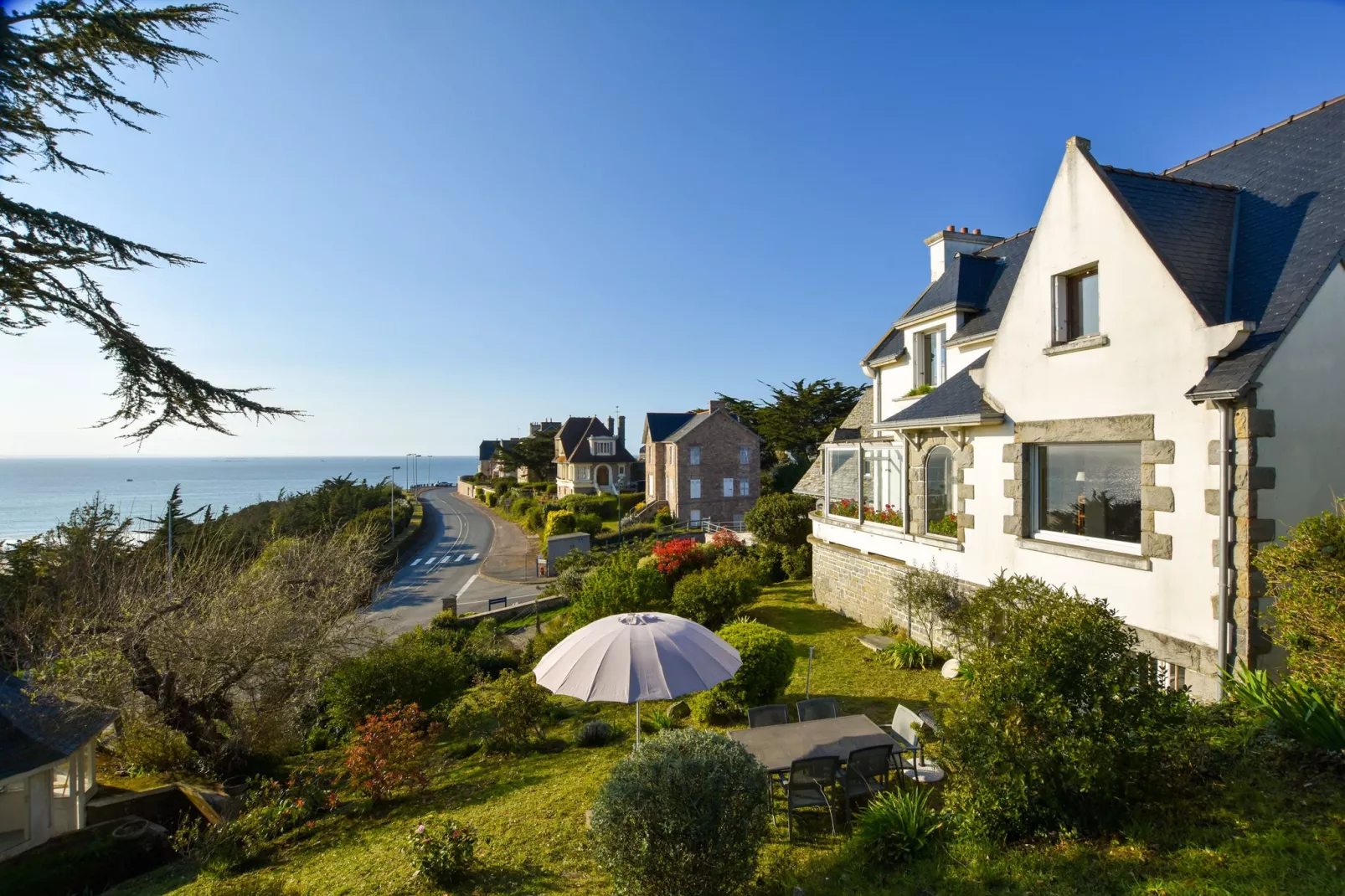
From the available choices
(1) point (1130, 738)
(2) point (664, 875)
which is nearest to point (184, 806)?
(2) point (664, 875)

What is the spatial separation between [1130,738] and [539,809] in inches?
262

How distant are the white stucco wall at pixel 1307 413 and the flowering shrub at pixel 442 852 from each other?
33.4 ft

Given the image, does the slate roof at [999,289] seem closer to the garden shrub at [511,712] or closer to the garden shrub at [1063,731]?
the garden shrub at [1063,731]

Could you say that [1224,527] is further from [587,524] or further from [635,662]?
[587,524]

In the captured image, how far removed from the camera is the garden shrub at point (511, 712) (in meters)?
11.3

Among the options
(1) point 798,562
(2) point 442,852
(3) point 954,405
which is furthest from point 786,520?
(2) point 442,852

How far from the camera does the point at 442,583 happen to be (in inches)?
1596

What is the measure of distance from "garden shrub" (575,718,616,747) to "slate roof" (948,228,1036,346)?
11.7 meters

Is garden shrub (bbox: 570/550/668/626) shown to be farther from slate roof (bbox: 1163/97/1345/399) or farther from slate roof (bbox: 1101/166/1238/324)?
slate roof (bbox: 1101/166/1238/324)

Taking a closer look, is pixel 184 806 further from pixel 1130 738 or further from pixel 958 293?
pixel 958 293

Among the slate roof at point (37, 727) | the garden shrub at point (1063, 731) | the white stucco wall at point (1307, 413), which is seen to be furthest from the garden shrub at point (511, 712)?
the white stucco wall at point (1307, 413)

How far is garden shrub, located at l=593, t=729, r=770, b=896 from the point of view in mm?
5086

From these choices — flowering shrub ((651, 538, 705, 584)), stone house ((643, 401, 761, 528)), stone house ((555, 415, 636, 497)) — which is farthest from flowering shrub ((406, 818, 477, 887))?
stone house ((555, 415, 636, 497))

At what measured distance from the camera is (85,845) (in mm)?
9539
